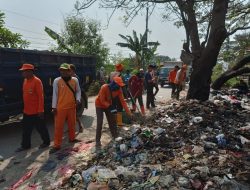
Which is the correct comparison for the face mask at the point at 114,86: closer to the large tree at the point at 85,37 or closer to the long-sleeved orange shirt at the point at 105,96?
the long-sleeved orange shirt at the point at 105,96

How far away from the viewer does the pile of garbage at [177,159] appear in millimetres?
4836

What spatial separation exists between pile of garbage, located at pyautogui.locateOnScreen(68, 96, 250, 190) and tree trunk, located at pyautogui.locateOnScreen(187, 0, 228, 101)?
10.6 ft

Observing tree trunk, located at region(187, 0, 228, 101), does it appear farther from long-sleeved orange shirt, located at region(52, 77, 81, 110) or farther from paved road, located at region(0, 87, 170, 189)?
long-sleeved orange shirt, located at region(52, 77, 81, 110)

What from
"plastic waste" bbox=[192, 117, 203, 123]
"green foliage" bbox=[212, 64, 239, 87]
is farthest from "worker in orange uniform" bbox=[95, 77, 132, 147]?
"green foliage" bbox=[212, 64, 239, 87]

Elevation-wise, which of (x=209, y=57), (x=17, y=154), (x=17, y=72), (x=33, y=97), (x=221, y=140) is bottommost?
(x=17, y=154)

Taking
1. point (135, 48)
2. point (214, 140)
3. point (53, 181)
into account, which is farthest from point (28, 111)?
point (135, 48)

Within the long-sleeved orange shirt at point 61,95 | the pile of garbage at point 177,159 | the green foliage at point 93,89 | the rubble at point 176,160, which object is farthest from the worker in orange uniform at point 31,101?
the green foliage at point 93,89

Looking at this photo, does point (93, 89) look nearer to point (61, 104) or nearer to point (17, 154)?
point (61, 104)

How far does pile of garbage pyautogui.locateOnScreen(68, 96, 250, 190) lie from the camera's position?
4.84 meters

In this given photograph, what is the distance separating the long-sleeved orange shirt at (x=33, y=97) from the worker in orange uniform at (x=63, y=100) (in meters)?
0.32

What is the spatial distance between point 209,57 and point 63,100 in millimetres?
5263

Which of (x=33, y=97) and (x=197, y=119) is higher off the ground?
(x=33, y=97)

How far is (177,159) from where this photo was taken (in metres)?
5.61

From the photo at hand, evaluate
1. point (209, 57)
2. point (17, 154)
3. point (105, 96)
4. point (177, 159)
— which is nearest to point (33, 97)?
point (17, 154)
